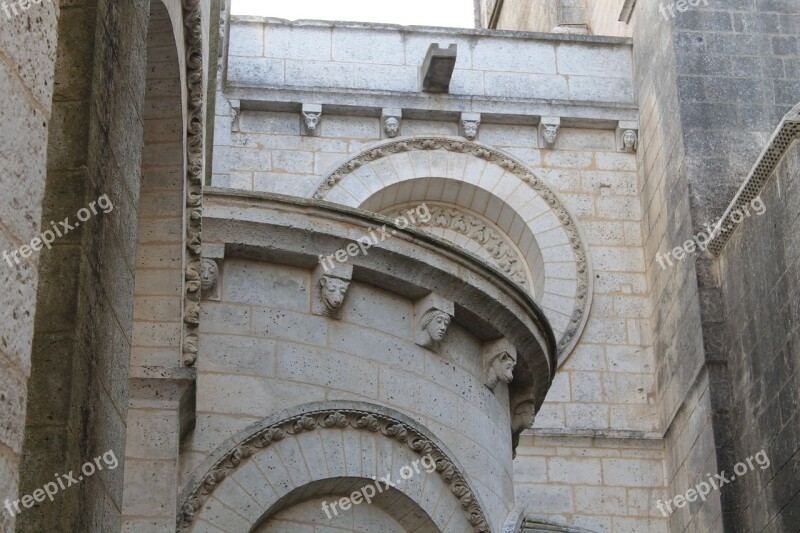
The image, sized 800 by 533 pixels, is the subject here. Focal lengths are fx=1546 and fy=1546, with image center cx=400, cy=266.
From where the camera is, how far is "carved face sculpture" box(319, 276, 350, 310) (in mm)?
8320

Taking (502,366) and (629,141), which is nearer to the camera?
(502,366)

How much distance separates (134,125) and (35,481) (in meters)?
1.47

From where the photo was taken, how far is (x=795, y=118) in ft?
42.6

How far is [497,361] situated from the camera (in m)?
8.97

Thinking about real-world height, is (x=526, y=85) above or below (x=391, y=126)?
above

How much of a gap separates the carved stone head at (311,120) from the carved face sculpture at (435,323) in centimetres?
845

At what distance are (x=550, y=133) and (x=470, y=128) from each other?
897 mm

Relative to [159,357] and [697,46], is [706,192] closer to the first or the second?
[697,46]

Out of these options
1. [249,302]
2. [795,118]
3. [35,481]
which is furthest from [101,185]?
[795,118]

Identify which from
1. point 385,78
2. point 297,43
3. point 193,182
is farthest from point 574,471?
point 193,182

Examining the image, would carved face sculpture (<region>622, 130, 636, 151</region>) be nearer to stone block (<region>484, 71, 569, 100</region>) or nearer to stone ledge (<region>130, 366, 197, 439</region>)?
stone block (<region>484, 71, 569, 100</region>)

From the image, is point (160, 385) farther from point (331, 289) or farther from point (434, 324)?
point (434, 324)

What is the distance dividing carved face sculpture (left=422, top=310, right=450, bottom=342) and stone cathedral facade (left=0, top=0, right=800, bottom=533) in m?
0.02

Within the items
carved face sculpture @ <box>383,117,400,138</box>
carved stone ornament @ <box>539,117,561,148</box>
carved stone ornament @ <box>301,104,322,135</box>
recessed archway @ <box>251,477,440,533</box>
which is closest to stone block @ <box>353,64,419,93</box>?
carved face sculpture @ <box>383,117,400,138</box>
